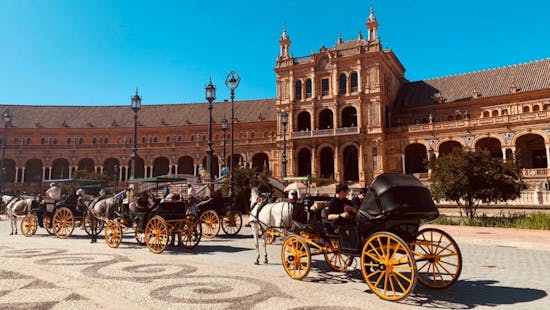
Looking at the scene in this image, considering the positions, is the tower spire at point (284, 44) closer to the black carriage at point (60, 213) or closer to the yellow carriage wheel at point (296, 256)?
the black carriage at point (60, 213)

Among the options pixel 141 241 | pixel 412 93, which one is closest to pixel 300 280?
pixel 141 241

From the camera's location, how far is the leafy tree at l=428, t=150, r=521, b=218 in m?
19.0

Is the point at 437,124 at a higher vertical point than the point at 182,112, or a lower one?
lower

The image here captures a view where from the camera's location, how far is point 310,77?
49.3m

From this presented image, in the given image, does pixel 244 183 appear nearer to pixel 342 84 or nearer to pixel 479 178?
pixel 479 178

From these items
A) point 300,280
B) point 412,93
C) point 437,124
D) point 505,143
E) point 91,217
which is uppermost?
point 412,93

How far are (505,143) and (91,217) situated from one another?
126ft

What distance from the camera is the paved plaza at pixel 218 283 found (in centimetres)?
536

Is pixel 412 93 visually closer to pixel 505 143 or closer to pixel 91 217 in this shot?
pixel 505 143

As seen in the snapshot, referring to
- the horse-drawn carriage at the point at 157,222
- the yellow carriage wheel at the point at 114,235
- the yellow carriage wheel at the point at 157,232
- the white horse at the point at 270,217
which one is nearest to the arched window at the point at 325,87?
the horse-drawn carriage at the point at 157,222

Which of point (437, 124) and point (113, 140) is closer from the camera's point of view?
point (437, 124)

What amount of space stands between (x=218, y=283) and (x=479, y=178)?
17.2 metres

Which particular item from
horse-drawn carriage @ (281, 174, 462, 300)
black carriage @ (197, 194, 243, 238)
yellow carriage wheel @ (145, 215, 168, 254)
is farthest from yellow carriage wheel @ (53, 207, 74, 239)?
horse-drawn carriage @ (281, 174, 462, 300)

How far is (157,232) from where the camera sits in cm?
1001
